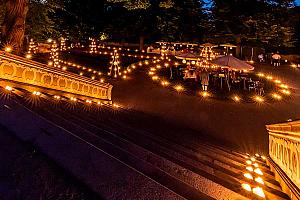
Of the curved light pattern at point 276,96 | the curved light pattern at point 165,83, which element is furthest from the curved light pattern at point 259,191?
the curved light pattern at point 165,83

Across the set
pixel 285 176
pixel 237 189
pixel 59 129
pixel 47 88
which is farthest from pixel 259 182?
pixel 47 88

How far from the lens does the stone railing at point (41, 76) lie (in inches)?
231

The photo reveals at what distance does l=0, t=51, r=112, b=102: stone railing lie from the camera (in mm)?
5872

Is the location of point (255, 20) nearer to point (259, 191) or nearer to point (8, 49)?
point (8, 49)

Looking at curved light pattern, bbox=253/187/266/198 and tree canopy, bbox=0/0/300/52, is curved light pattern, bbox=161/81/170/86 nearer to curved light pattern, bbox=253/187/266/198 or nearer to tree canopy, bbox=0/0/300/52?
tree canopy, bbox=0/0/300/52

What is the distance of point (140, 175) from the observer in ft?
7.91

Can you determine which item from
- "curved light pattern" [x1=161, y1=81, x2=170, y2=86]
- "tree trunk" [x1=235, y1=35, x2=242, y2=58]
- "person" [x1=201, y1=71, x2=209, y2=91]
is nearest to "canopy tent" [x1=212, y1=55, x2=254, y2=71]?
"person" [x1=201, y1=71, x2=209, y2=91]

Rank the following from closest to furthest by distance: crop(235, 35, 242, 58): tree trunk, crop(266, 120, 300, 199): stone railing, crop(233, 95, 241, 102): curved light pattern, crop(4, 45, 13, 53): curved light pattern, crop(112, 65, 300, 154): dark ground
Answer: crop(266, 120, 300, 199): stone railing < crop(4, 45, 13, 53): curved light pattern < crop(112, 65, 300, 154): dark ground < crop(233, 95, 241, 102): curved light pattern < crop(235, 35, 242, 58): tree trunk

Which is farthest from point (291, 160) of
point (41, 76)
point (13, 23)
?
point (13, 23)

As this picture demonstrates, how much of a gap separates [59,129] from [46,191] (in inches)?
48.4

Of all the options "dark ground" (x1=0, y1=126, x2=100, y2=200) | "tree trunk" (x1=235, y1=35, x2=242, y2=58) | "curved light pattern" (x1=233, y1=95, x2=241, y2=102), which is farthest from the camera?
"tree trunk" (x1=235, y1=35, x2=242, y2=58)

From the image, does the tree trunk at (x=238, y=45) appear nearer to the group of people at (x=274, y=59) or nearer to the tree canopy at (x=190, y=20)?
the tree canopy at (x=190, y=20)

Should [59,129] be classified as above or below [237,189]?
above

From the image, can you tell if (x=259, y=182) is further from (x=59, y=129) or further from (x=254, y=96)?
(x=254, y=96)
